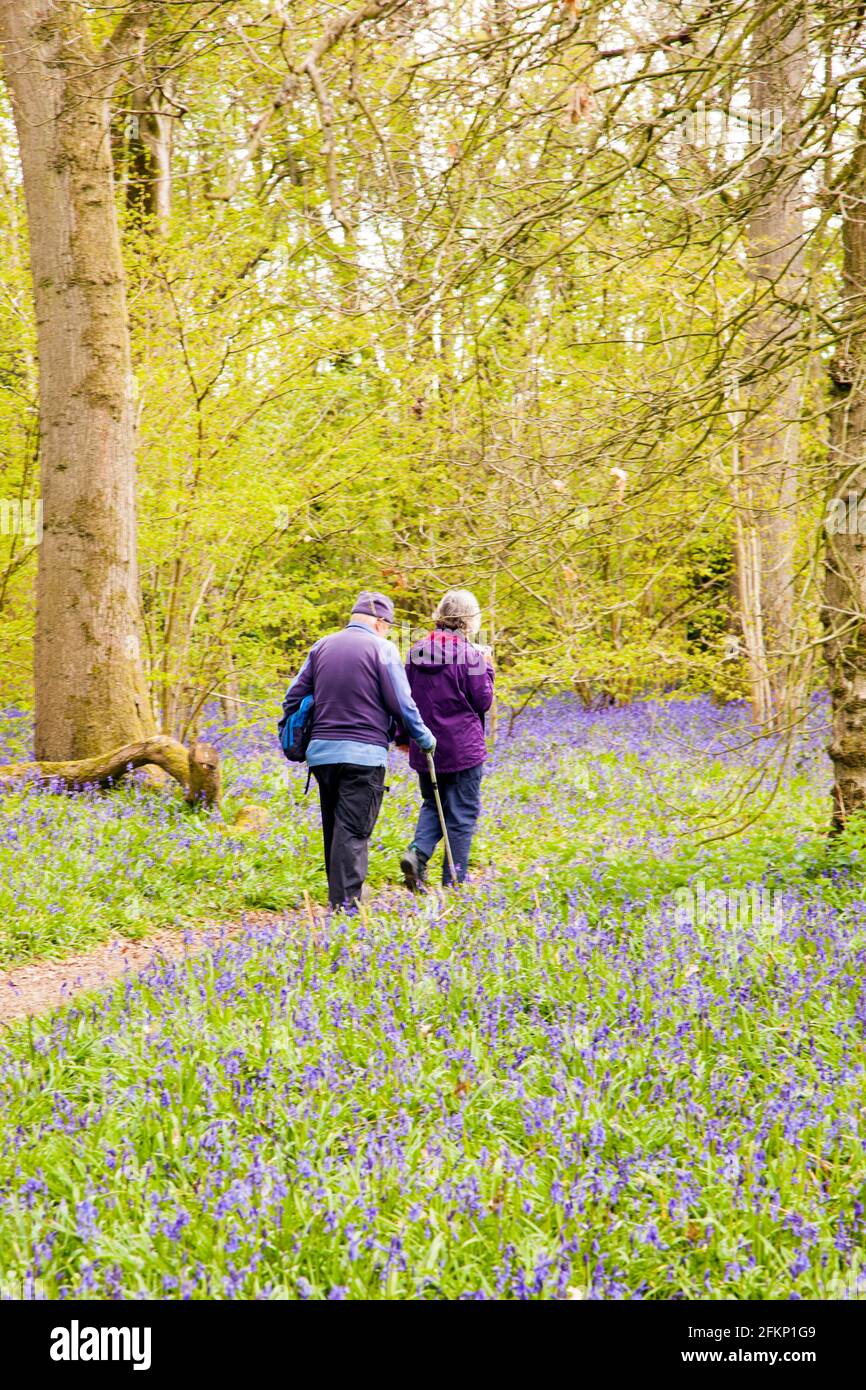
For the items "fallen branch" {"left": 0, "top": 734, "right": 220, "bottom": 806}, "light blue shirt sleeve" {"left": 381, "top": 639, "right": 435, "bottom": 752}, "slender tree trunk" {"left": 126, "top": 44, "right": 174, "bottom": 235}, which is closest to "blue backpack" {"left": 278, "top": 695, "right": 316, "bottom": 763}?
"light blue shirt sleeve" {"left": 381, "top": 639, "right": 435, "bottom": 752}

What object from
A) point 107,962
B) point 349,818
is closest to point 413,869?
point 349,818

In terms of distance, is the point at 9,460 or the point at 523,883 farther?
the point at 9,460

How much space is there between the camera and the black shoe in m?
7.31

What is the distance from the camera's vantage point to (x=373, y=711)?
6.54 metres

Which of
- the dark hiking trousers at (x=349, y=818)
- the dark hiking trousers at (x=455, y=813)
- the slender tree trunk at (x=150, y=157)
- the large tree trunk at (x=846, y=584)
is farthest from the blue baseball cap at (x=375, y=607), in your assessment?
the slender tree trunk at (x=150, y=157)

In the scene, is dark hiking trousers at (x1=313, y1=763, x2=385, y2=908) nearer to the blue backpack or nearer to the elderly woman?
Result: the blue backpack

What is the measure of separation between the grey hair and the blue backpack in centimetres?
103

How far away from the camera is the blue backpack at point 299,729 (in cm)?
670

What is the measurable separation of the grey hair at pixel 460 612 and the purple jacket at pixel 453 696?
8 centimetres

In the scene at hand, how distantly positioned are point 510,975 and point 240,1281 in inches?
98.9

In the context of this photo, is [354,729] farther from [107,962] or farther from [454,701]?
[107,962]
